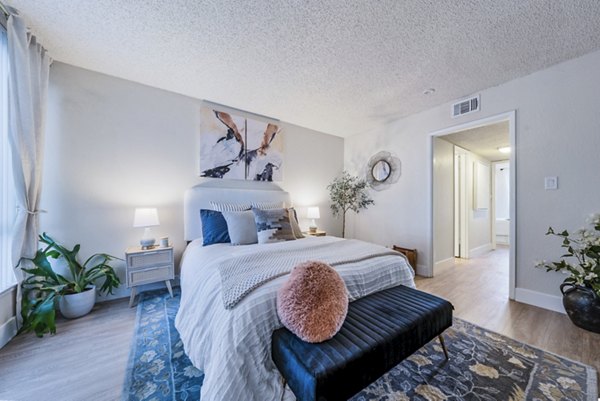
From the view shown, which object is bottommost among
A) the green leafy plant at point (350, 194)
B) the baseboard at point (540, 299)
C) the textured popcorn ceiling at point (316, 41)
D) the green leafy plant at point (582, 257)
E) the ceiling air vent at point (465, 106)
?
the baseboard at point (540, 299)

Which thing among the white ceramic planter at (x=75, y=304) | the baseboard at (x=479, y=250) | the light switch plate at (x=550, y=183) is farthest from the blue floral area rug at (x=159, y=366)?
the baseboard at (x=479, y=250)

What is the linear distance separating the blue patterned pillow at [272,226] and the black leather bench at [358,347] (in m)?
1.19

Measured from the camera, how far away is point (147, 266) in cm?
227

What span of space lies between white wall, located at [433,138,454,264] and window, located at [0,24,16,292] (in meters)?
4.62

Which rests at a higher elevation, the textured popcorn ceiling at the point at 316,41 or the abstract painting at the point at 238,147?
the textured popcorn ceiling at the point at 316,41

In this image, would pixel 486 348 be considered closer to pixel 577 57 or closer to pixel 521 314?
pixel 521 314

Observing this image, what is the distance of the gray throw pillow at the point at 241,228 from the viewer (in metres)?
2.34

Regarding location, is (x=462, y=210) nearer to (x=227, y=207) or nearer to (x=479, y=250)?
(x=479, y=250)

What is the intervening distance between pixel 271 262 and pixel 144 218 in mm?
1668

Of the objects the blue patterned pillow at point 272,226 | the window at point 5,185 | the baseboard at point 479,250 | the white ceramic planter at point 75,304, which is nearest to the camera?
the window at point 5,185

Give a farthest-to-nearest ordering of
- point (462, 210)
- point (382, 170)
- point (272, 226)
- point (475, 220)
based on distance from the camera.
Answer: point (475, 220) → point (462, 210) → point (382, 170) → point (272, 226)

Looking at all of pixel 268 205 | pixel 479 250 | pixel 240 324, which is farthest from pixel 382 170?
pixel 240 324

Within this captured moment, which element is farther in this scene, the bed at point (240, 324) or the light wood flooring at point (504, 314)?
the light wood flooring at point (504, 314)

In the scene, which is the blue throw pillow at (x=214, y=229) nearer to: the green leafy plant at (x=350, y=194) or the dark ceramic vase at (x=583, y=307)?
the green leafy plant at (x=350, y=194)
